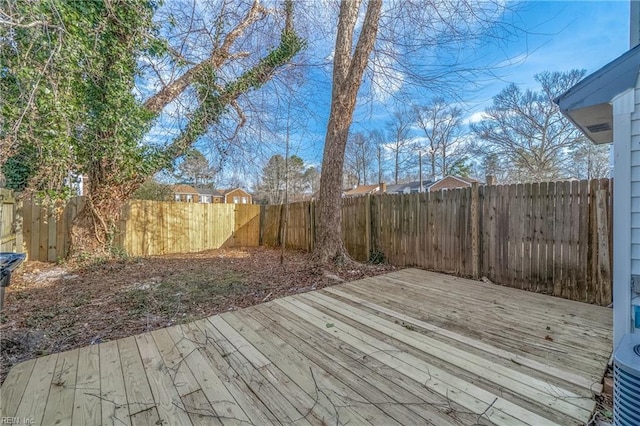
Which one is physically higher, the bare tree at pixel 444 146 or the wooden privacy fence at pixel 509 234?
the bare tree at pixel 444 146

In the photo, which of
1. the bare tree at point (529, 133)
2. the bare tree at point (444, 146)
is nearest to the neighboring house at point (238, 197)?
the bare tree at point (444, 146)

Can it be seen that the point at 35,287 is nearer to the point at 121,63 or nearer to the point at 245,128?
the point at 121,63

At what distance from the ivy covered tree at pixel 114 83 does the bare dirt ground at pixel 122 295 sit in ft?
4.56

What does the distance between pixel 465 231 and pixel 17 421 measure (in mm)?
4993

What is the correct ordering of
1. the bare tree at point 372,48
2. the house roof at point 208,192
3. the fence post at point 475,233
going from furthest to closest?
the house roof at point 208,192 < the bare tree at point 372,48 < the fence post at point 475,233

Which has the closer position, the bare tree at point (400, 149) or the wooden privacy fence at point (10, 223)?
the wooden privacy fence at point (10, 223)

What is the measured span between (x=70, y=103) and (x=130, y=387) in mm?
4124

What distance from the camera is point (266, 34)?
618 cm

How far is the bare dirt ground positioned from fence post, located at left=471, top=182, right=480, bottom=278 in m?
1.40

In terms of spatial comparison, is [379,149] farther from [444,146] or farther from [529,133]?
[529,133]

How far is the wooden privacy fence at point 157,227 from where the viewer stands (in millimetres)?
5492

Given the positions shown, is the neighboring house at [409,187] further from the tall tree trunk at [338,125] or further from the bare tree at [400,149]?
the tall tree trunk at [338,125]

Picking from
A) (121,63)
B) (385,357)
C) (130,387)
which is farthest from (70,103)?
(385,357)

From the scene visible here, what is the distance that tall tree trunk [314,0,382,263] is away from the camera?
4549mm
